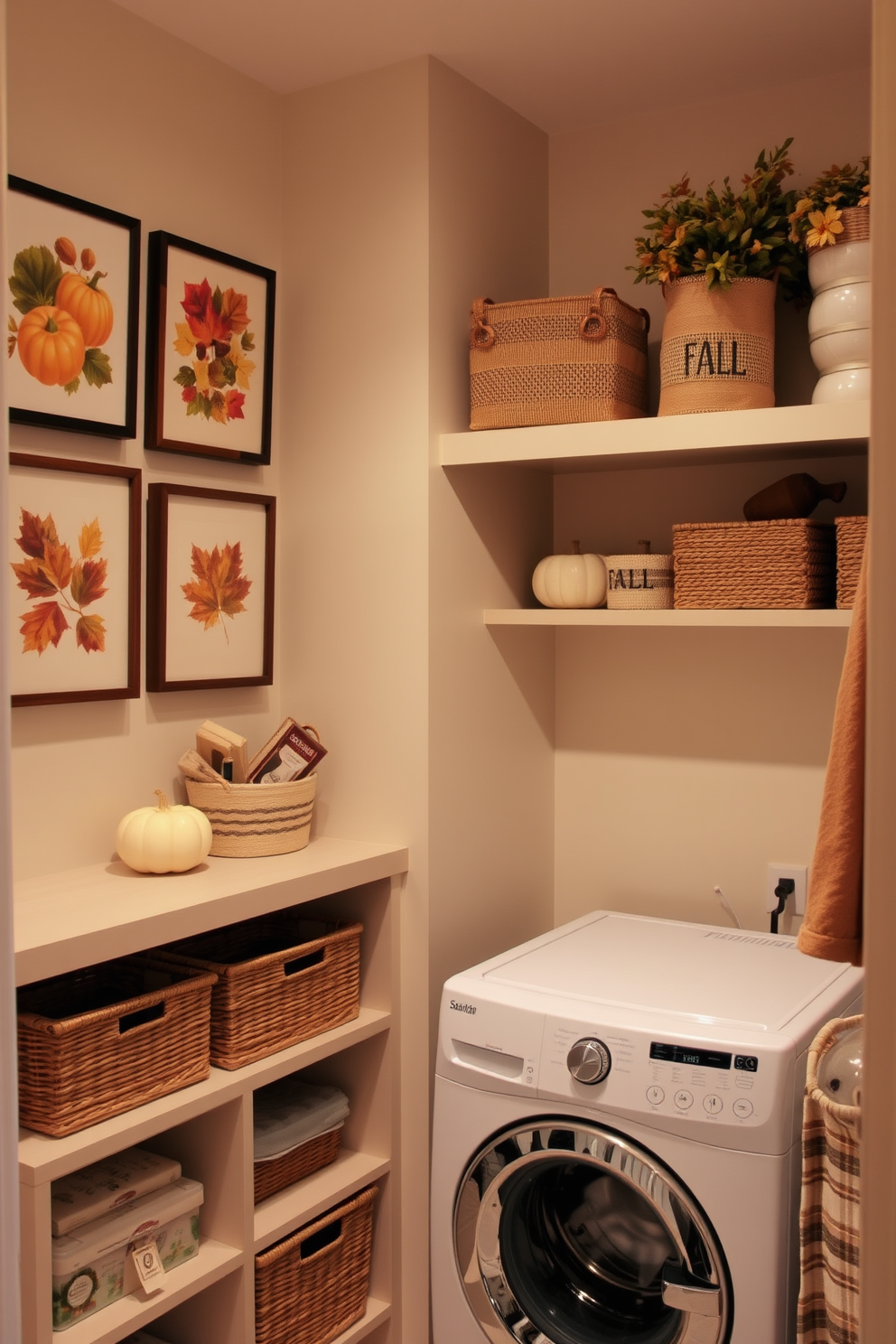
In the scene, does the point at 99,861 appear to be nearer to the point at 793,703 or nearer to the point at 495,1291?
the point at 495,1291

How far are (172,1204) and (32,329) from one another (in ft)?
4.63

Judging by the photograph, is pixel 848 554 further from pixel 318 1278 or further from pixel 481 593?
pixel 318 1278

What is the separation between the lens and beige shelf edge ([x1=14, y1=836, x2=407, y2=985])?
1642 mm

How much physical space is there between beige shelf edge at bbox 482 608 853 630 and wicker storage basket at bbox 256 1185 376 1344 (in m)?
1.15

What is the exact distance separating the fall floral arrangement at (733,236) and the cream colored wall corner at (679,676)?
23cm

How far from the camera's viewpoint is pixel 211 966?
76.8 inches

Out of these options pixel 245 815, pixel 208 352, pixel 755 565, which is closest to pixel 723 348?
pixel 755 565

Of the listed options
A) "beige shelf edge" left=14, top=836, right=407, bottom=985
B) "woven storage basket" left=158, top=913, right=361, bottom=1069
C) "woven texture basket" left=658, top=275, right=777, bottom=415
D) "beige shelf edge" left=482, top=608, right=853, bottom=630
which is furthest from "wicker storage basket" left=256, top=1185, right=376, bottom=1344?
"woven texture basket" left=658, top=275, right=777, bottom=415

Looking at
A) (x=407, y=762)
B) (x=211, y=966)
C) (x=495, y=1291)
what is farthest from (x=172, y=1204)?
(x=407, y=762)

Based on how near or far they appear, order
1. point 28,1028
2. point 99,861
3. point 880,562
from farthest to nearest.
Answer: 1. point 99,861
2. point 28,1028
3. point 880,562

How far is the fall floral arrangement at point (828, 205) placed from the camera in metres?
1.99

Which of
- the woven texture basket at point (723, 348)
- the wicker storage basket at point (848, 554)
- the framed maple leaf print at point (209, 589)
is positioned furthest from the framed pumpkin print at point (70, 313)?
the wicker storage basket at point (848, 554)

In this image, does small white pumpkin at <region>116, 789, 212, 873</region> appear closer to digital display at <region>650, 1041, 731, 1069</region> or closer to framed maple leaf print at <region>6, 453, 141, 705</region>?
framed maple leaf print at <region>6, 453, 141, 705</region>

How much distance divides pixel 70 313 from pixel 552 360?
876 mm
